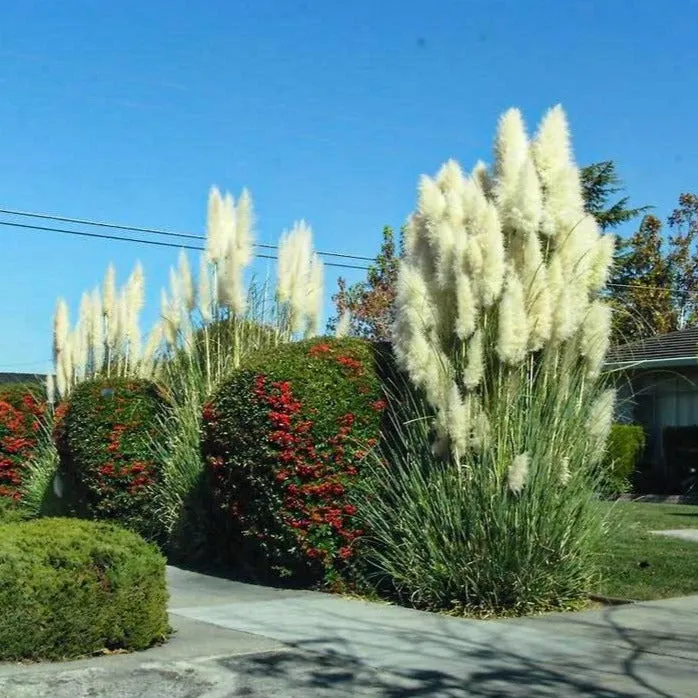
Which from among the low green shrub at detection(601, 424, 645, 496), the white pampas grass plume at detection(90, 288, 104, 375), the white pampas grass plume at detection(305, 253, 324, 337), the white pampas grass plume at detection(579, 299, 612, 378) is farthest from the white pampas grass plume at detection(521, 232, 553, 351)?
the low green shrub at detection(601, 424, 645, 496)

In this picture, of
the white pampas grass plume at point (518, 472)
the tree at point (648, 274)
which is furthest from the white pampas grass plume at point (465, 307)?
the tree at point (648, 274)

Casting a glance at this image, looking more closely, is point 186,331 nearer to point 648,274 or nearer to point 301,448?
point 301,448

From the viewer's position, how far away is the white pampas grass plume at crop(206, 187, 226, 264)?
1228 centimetres

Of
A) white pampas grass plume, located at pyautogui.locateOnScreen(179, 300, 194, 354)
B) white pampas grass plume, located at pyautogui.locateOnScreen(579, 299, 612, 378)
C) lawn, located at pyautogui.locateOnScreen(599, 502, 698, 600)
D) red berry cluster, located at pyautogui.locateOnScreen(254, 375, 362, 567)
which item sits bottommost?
lawn, located at pyautogui.locateOnScreen(599, 502, 698, 600)

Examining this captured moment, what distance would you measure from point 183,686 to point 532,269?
4195 mm

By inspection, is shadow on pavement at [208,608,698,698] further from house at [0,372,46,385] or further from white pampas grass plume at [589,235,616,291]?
house at [0,372,46,385]

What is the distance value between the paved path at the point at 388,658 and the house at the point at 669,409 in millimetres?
12523

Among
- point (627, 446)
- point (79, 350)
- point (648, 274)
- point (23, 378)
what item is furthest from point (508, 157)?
point (648, 274)

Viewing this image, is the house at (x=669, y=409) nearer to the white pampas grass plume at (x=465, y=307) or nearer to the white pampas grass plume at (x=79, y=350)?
the white pampas grass plume at (x=79, y=350)

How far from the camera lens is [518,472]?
26.2 ft

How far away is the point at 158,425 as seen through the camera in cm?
Answer: 1247

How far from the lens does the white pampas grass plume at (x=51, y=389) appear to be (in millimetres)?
16203

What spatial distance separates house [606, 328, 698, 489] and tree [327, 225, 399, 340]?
7929 mm

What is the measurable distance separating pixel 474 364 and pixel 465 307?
1.47 ft
